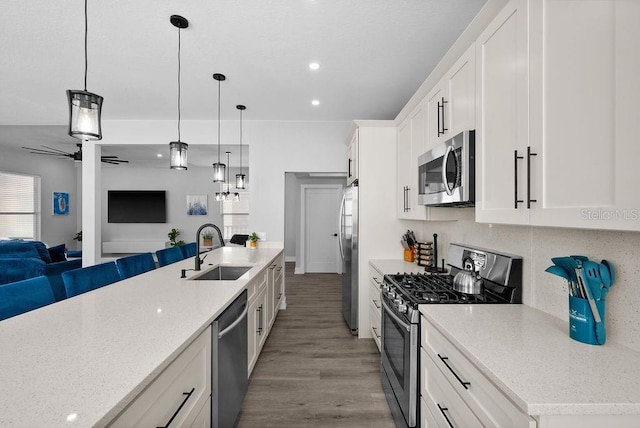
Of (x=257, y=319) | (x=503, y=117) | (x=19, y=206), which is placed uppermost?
(x=503, y=117)

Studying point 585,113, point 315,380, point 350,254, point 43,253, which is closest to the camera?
point 585,113

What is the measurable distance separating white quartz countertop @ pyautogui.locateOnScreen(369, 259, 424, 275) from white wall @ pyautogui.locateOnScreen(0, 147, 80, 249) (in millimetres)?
7937

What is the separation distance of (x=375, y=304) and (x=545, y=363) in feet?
6.56

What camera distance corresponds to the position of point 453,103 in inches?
73.5

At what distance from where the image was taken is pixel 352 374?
2.52 metres

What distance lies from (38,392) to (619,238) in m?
1.89

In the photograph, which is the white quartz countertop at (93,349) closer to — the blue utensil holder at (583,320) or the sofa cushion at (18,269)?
the blue utensil holder at (583,320)

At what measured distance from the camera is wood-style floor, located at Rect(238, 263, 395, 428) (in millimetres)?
1988

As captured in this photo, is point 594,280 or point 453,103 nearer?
point 594,280

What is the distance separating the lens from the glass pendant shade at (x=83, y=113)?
162cm

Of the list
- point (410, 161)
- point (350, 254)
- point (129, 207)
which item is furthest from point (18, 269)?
point (129, 207)

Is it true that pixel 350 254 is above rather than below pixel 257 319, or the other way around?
above

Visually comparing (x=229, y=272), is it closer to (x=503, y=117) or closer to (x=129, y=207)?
(x=503, y=117)

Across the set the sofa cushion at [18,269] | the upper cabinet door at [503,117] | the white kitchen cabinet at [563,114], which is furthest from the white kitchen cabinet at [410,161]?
the sofa cushion at [18,269]
